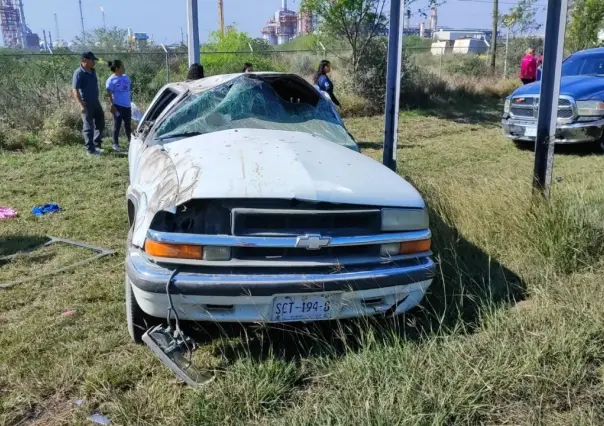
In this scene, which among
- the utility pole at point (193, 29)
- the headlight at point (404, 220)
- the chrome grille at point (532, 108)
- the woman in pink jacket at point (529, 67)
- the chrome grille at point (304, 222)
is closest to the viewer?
the chrome grille at point (304, 222)

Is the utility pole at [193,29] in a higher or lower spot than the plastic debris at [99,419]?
higher

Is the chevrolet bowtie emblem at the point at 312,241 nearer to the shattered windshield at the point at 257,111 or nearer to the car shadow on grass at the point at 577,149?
the shattered windshield at the point at 257,111

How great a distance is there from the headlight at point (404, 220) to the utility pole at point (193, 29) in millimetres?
7595

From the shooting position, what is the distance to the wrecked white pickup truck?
115 inches

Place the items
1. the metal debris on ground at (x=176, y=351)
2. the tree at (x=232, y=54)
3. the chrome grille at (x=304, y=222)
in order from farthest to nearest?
the tree at (x=232, y=54) < the chrome grille at (x=304, y=222) < the metal debris on ground at (x=176, y=351)

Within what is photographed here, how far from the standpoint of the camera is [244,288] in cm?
288

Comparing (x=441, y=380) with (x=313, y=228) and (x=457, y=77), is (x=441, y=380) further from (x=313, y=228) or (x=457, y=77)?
(x=457, y=77)

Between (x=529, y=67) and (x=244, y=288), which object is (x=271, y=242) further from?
(x=529, y=67)

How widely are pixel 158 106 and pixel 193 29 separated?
495 cm

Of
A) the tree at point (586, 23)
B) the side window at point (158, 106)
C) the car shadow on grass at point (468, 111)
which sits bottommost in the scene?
the car shadow on grass at point (468, 111)

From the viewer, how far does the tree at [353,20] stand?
49.8 feet

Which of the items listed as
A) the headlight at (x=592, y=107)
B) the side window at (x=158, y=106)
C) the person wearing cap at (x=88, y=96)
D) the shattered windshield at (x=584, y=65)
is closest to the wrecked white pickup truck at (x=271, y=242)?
the side window at (x=158, y=106)

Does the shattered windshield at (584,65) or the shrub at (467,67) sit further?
the shrub at (467,67)

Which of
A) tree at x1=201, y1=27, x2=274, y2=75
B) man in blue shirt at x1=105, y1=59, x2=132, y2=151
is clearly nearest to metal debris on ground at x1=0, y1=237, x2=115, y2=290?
man in blue shirt at x1=105, y1=59, x2=132, y2=151
